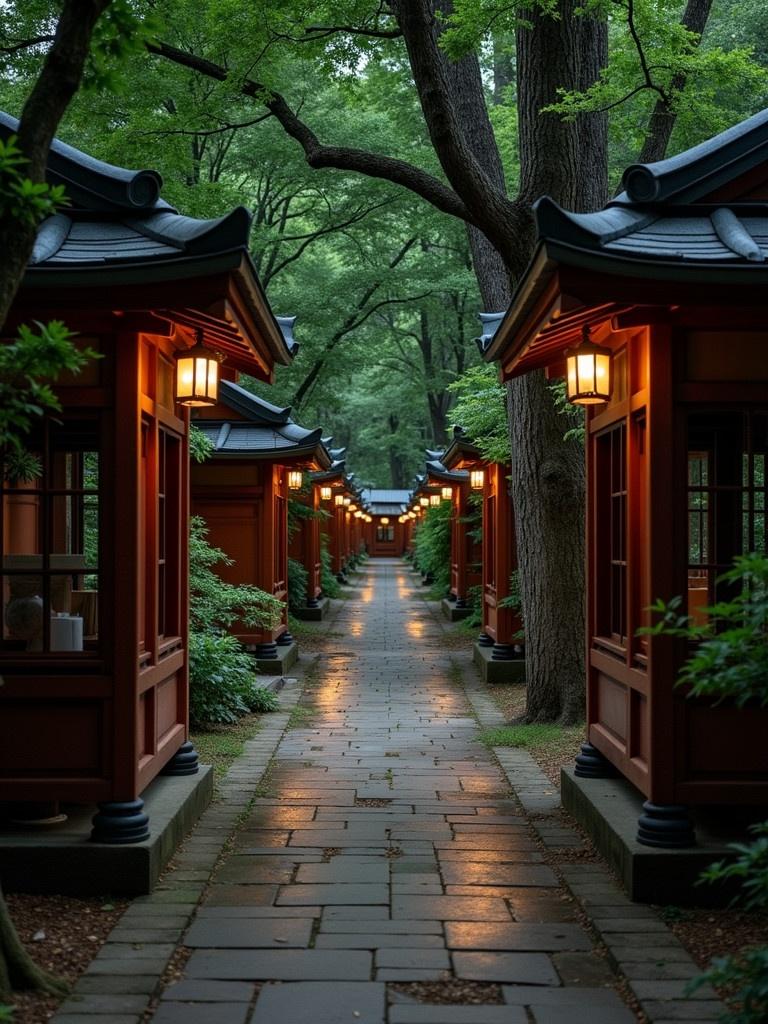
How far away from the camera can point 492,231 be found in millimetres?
10398

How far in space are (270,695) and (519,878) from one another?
22.8ft

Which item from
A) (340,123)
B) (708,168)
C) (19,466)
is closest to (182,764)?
(19,466)

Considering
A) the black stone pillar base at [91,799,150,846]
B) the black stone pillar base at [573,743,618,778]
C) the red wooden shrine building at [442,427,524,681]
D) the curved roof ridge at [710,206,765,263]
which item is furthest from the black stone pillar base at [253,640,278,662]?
the curved roof ridge at [710,206,765,263]

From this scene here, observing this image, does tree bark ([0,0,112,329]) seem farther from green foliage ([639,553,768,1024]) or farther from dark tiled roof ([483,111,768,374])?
green foliage ([639,553,768,1024])

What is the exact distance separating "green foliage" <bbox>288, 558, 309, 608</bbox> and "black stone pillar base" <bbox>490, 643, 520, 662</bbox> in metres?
8.65

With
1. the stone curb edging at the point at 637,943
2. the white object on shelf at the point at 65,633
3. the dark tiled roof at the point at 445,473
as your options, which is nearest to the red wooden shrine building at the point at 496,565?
the dark tiled roof at the point at 445,473

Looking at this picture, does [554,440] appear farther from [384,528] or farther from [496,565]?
[384,528]

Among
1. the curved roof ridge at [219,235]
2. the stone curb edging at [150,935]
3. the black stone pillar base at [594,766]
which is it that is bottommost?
the stone curb edging at [150,935]

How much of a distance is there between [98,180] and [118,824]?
11.7 ft

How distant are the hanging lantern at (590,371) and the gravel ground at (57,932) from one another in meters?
3.93

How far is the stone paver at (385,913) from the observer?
4.53 meters

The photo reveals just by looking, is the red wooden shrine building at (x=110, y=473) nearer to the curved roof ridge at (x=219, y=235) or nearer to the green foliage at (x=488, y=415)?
the curved roof ridge at (x=219, y=235)

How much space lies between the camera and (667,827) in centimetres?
583

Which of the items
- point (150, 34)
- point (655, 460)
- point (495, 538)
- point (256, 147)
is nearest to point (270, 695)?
point (495, 538)
